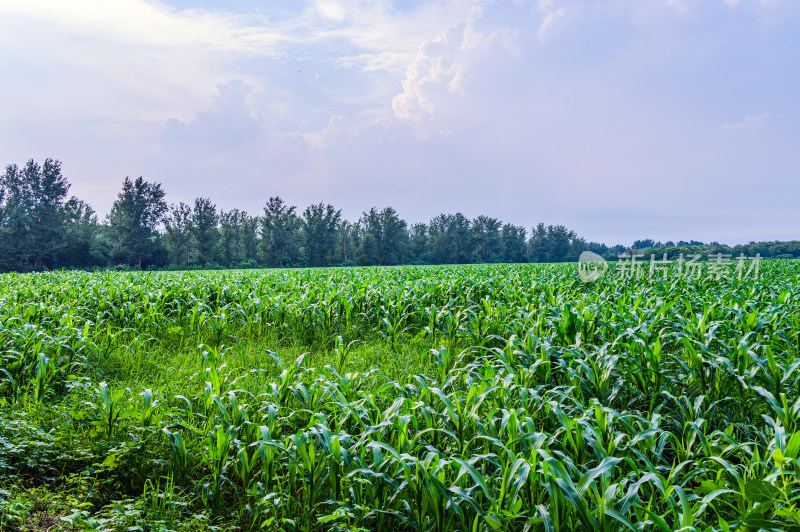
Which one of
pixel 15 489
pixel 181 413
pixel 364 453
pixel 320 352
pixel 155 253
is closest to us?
pixel 364 453

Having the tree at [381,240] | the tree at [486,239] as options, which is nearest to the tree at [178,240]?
the tree at [381,240]

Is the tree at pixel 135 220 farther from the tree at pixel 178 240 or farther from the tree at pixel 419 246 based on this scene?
the tree at pixel 419 246

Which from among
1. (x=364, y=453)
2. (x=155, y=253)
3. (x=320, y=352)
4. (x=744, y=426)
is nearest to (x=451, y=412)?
(x=364, y=453)

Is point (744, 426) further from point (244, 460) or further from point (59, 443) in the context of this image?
point (59, 443)

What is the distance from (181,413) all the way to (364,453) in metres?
2.04

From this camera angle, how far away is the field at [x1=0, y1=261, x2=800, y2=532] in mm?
2156

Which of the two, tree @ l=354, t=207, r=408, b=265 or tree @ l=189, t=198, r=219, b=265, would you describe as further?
tree @ l=354, t=207, r=408, b=265

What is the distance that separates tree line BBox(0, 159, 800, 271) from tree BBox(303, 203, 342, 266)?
16 cm

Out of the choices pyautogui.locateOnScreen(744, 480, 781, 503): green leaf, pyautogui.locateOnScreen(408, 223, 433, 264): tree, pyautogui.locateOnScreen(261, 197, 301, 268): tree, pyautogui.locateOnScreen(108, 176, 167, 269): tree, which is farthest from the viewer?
pyautogui.locateOnScreen(408, 223, 433, 264): tree

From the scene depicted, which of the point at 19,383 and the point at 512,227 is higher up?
the point at 512,227

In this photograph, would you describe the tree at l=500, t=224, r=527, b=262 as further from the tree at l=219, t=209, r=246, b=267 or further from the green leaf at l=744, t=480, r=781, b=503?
the green leaf at l=744, t=480, r=781, b=503

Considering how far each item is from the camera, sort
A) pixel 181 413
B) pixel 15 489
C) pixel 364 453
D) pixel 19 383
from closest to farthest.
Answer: pixel 364 453
pixel 15 489
pixel 181 413
pixel 19 383

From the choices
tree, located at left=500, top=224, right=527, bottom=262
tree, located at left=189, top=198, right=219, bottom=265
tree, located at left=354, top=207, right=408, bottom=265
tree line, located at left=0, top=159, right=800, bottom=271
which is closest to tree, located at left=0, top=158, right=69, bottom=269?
tree line, located at left=0, top=159, right=800, bottom=271

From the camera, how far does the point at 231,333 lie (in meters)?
6.90
